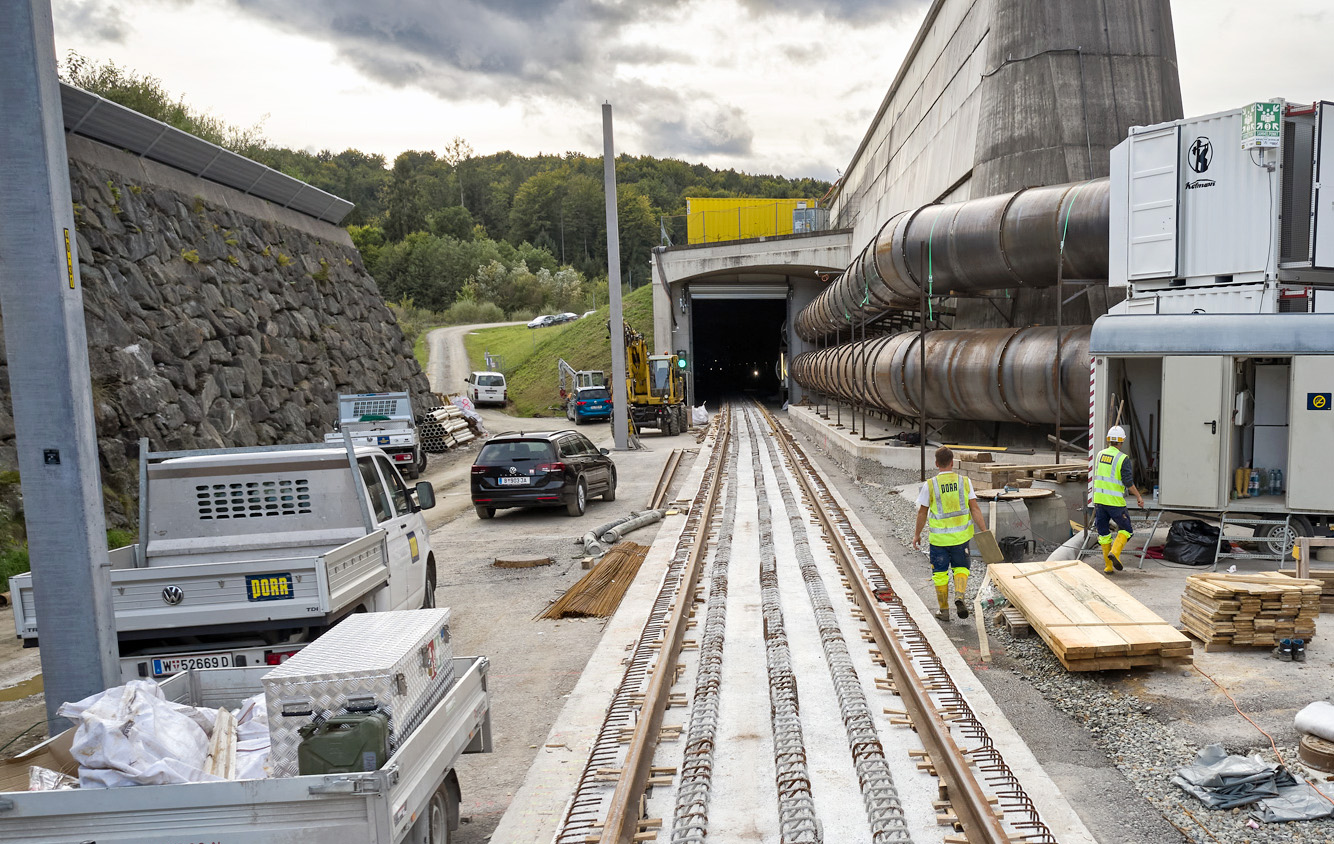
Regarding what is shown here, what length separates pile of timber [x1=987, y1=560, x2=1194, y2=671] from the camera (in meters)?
6.52

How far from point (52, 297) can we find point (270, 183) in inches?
970

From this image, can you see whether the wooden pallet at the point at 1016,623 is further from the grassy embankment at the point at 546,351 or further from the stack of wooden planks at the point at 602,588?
the grassy embankment at the point at 546,351

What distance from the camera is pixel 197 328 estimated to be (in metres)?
19.5

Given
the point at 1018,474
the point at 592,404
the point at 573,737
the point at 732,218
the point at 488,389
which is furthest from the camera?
the point at 732,218

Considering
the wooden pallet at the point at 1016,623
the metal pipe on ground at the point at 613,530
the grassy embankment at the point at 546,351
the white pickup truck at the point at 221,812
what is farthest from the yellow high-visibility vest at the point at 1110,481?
the grassy embankment at the point at 546,351

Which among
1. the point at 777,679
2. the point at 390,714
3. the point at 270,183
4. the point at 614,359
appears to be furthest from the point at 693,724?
the point at 270,183

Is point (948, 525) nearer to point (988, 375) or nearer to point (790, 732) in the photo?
point (790, 732)

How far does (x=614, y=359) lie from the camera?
2644 centimetres

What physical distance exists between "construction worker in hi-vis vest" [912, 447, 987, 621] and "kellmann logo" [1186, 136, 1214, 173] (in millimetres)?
7221

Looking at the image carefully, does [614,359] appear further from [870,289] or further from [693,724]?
[693,724]

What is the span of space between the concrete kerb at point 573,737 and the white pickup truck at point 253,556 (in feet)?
5.61

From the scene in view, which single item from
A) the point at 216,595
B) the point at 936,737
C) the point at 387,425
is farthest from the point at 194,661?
the point at 387,425

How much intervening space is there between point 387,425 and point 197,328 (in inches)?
198

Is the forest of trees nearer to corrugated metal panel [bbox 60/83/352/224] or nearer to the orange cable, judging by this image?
corrugated metal panel [bbox 60/83/352/224]
